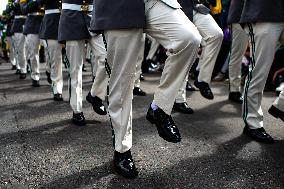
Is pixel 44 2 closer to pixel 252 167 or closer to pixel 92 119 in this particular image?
pixel 92 119

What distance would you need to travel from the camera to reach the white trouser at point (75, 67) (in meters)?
3.79

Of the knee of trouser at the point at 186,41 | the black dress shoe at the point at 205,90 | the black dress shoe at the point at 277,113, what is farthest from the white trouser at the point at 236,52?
the knee of trouser at the point at 186,41

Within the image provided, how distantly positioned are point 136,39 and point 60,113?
93.5 inches

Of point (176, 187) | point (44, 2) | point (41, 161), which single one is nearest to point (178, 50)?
point (176, 187)

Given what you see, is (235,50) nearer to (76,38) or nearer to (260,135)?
(260,135)

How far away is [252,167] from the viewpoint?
2.62m

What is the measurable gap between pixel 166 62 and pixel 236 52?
283 cm

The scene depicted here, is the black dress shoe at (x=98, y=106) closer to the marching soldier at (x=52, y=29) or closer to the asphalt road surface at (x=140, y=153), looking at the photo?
the asphalt road surface at (x=140, y=153)

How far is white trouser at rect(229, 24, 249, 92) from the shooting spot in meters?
4.67

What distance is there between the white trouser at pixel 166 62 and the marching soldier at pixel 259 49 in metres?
1.12

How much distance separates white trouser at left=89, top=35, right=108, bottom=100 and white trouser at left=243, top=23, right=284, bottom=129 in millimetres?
1490

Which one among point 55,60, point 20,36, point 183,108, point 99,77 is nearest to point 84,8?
point 99,77

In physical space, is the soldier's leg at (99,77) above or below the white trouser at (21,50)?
above

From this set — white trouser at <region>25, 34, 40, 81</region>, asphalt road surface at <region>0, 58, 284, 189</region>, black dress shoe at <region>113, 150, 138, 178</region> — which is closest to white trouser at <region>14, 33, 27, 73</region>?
white trouser at <region>25, 34, 40, 81</region>
